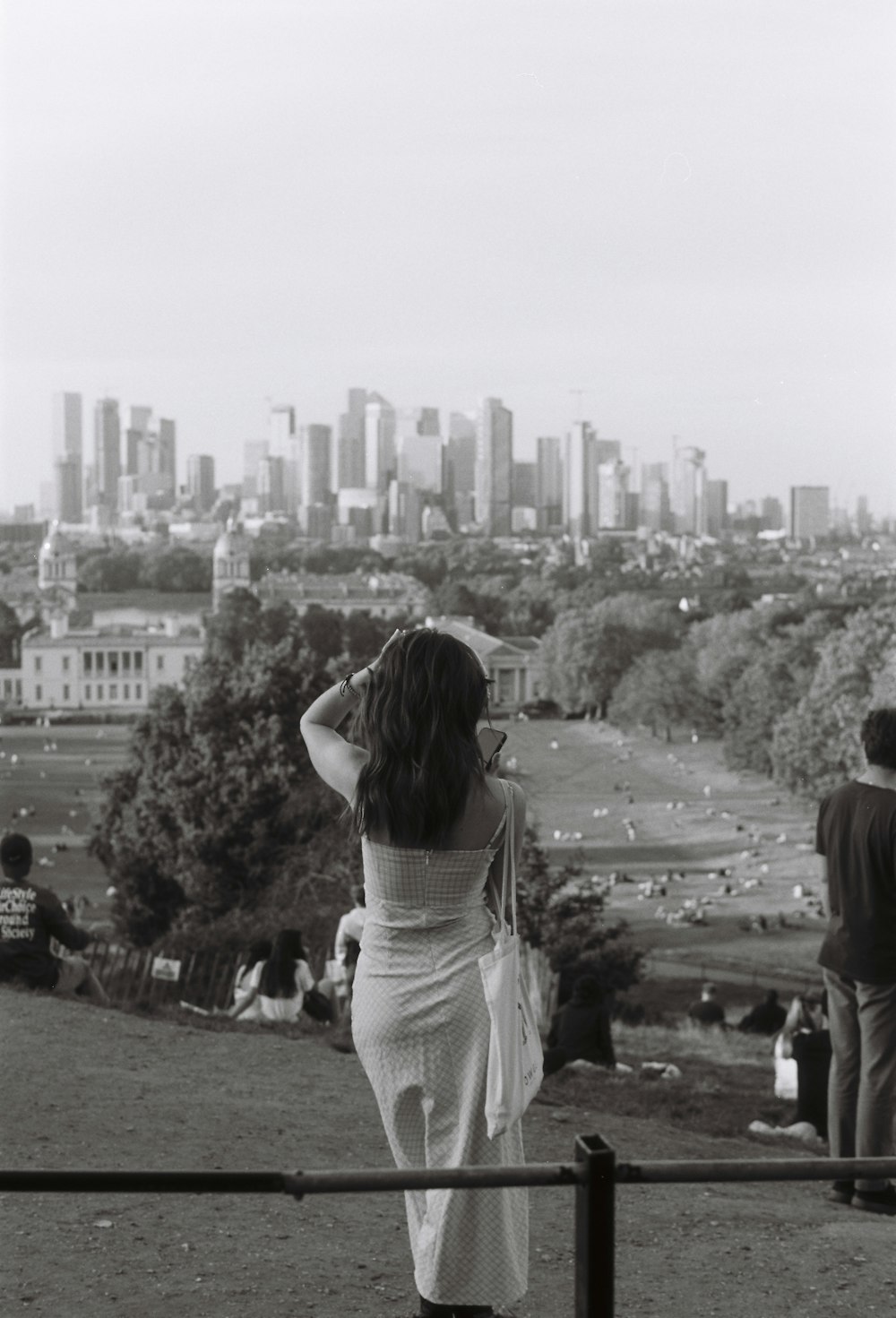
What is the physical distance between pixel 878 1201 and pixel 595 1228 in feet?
9.57

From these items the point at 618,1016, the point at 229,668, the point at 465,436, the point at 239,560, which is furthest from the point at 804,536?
the point at 618,1016

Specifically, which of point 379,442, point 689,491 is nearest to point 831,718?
point 689,491

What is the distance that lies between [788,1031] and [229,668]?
70.4 feet

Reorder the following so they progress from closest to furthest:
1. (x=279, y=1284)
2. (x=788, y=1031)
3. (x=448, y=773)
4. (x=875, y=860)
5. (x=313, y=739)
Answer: (x=448, y=773), (x=313, y=739), (x=279, y=1284), (x=875, y=860), (x=788, y=1031)

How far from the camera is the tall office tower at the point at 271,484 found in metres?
43.6

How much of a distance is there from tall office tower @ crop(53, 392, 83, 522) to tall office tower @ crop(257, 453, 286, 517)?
455 cm

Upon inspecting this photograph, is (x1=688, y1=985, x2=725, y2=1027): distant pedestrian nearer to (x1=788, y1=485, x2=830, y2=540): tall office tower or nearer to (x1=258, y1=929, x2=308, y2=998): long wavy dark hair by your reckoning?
(x1=258, y1=929, x2=308, y2=998): long wavy dark hair

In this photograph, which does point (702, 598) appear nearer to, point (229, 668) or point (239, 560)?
point (239, 560)

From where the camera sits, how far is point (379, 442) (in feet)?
146

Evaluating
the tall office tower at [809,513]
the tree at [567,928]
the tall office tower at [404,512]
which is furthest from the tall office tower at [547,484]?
the tree at [567,928]

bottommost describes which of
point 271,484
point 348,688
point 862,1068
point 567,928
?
point 567,928

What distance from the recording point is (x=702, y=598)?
41.6 m

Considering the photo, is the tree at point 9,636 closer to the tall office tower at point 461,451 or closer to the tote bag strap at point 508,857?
the tall office tower at point 461,451

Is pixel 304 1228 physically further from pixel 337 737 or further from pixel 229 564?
pixel 229 564
